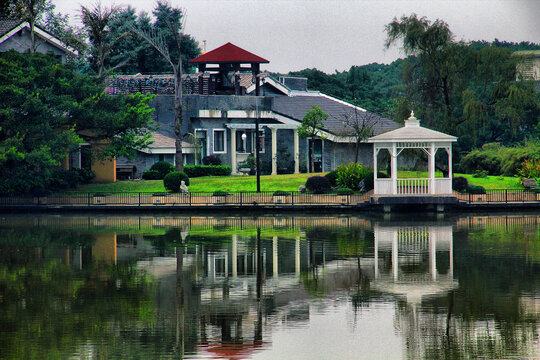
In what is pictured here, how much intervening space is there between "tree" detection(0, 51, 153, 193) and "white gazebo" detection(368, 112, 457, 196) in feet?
55.6

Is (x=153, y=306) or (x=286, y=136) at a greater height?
(x=286, y=136)

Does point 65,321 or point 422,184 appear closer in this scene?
point 65,321

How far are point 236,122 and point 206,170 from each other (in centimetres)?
616

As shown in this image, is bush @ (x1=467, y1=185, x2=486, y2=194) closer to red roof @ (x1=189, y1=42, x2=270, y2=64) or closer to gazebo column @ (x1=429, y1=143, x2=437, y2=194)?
gazebo column @ (x1=429, y1=143, x2=437, y2=194)

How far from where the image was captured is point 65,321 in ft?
62.9

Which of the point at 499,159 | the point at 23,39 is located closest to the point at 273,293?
the point at 499,159

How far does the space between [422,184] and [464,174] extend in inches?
588

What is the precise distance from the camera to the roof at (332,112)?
6178 centimetres

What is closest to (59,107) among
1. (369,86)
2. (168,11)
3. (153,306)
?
(153,306)

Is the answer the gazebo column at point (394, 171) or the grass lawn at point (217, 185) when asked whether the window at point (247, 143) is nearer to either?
the grass lawn at point (217, 185)

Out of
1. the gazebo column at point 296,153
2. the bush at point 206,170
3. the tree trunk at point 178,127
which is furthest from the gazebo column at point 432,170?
the bush at point 206,170

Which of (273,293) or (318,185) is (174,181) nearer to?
(318,185)

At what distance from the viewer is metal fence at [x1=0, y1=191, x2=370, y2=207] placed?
4759cm

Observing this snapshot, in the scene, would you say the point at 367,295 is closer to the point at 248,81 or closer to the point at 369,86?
the point at 248,81
